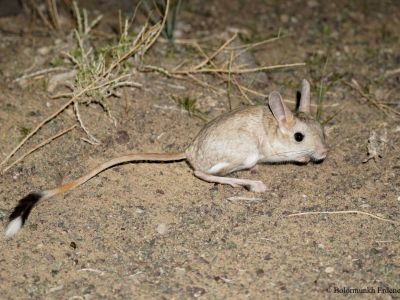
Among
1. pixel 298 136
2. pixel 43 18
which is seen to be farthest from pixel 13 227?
pixel 43 18

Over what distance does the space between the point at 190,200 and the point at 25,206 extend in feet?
3.54

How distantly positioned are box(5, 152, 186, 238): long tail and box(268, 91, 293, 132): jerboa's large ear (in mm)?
700

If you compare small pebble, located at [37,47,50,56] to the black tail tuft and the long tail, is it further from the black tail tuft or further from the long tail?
the black tail tuft

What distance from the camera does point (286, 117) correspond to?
4.14 meters

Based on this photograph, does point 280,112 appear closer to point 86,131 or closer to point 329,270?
point 329,270

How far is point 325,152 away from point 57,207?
1.86 metres

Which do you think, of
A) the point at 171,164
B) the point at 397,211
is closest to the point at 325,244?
the point at 397,211

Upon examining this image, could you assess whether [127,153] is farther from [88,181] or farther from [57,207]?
[57,207]

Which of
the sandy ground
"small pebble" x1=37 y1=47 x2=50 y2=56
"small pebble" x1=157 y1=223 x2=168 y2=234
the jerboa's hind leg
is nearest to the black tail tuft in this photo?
the sandy ground

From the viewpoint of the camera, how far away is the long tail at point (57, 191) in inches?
146

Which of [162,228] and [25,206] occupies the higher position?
[25,206]

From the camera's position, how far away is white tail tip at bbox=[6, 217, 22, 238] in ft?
12.1

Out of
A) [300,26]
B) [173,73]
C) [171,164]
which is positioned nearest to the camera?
[171,164]

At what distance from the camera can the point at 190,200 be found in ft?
13.5
